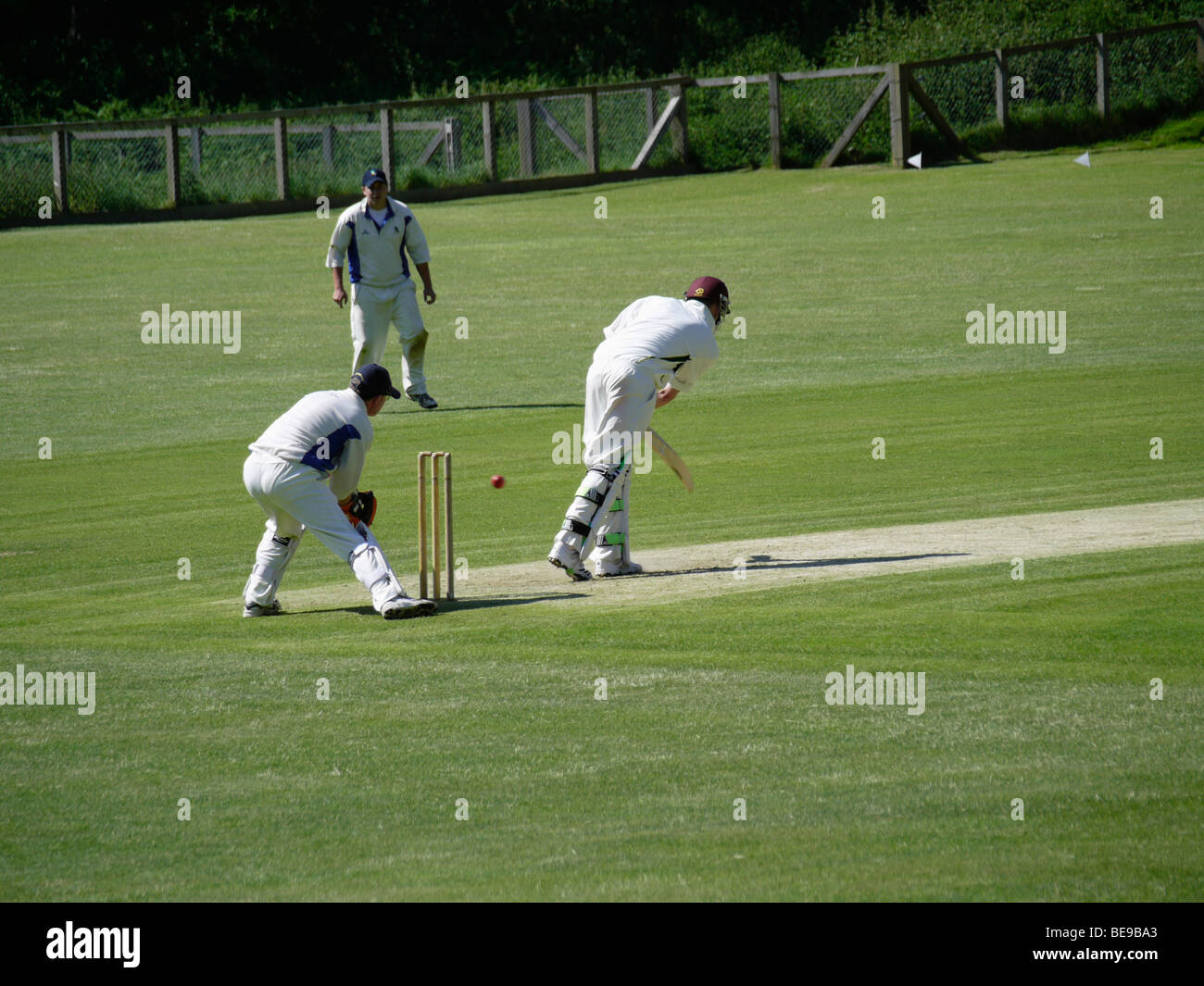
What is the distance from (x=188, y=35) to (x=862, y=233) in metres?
29.6

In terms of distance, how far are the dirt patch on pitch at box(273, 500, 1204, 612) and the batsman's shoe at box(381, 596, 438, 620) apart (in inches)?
18.6

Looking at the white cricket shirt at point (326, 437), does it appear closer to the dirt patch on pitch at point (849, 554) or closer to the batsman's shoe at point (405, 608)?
the batsman's shoe at point (405, 608)

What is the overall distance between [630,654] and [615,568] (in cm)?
230

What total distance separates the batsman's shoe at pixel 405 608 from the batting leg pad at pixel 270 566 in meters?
0.92

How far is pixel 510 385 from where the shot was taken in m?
23.2

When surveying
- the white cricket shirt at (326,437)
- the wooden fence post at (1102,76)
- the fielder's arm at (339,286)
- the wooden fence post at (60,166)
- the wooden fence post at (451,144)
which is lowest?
the white cricket shirt at (326,437)

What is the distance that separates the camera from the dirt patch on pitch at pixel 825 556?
1182cm

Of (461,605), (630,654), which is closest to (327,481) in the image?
(461,605)

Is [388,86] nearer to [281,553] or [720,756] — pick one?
[281,553]

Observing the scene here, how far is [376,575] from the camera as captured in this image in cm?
Result: 1094

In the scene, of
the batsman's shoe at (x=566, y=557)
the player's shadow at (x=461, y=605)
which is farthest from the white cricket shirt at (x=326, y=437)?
the batsman's shoe at (x=566, y=557)

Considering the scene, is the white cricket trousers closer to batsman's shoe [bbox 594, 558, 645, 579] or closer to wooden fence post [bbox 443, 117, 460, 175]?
batsman's shoe [bbox 594, 558, 645, 579]

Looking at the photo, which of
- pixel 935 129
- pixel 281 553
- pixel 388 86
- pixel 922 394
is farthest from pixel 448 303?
pixel 388 86

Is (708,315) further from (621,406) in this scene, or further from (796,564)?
(796,564)
